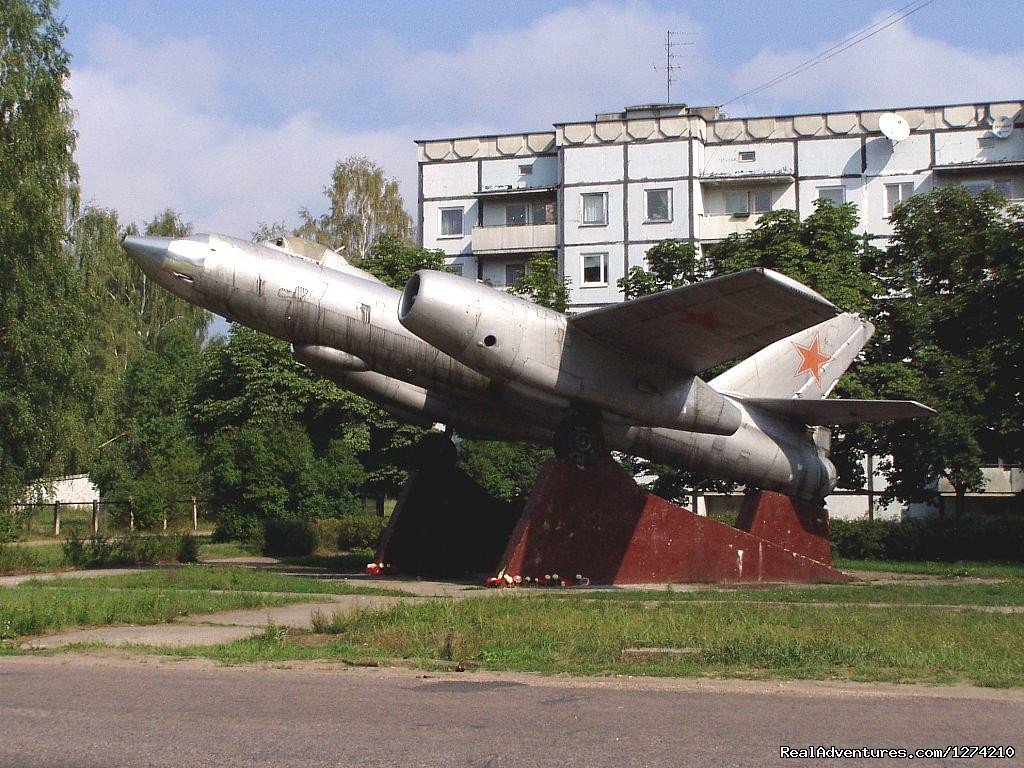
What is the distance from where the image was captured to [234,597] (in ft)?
47.6

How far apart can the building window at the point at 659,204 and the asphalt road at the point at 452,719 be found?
43.4 meters

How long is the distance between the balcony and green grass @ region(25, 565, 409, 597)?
119ft

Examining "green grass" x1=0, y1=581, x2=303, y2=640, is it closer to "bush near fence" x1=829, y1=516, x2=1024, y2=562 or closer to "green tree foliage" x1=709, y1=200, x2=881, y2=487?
"bush near fence" x1=829, y1=516, x2=1024, y2=562

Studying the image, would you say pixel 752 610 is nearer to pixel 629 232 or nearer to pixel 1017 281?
pixel 1017 281

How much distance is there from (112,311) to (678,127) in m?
25.8

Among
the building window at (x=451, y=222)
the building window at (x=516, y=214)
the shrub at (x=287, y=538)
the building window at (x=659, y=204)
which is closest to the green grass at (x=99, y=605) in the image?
the shrub at (x=287, y=538)

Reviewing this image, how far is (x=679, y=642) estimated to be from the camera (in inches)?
411

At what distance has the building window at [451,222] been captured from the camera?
5534 centimetres

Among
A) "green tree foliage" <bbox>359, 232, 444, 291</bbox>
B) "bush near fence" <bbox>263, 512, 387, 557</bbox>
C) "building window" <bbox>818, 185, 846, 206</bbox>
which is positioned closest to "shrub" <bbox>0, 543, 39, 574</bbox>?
"bush near fence" <bbox>263, 512, 387, 557</bbox>

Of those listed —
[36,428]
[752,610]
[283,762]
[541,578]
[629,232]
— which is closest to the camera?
[283,762]

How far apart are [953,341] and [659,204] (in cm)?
2220

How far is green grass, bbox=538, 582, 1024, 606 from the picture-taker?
15375mm

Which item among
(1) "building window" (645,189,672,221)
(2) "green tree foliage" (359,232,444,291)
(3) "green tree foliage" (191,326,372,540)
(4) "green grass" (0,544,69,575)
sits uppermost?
(1) "building window" (645,189,672,221)

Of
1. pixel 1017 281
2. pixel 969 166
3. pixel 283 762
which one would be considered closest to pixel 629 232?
pixel 969 166
